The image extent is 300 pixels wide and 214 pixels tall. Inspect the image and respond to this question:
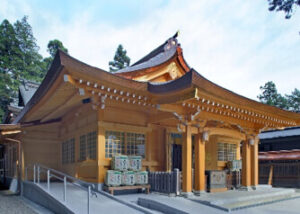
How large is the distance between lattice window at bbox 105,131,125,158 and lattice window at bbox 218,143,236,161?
5.84 metres

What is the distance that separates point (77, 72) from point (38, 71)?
3598cm

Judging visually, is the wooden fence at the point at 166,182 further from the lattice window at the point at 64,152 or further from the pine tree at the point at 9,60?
the pine tree at the point at 9,60

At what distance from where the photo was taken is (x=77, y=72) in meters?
6.19

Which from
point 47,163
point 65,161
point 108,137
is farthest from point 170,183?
point 47,163

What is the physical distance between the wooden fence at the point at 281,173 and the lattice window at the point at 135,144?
1280 cm

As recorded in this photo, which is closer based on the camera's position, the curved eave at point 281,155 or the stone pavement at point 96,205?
the stone pavement at point 96,205

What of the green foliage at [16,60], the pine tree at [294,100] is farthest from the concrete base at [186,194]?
the pine tree at [294,100]

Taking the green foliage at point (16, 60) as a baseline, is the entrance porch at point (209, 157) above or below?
below

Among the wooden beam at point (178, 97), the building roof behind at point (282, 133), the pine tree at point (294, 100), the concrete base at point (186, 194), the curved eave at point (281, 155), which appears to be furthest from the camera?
the pine tree at point (294, 100)

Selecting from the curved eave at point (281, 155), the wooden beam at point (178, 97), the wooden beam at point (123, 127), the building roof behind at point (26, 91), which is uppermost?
the building roof behind at point (26, 91)

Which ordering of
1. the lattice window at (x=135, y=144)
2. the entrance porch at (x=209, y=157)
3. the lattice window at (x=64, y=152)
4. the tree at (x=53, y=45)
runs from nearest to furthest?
the entrance porch at (x=209, y=157) < the lattice window at (x=135, y=144) < the lattice window at (x=64, y=152) < the tree at (x=53, y=45)

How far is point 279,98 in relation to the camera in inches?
1540

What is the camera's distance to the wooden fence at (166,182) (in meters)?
7.97

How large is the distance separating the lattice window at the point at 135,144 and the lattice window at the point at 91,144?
1171 millimetres
